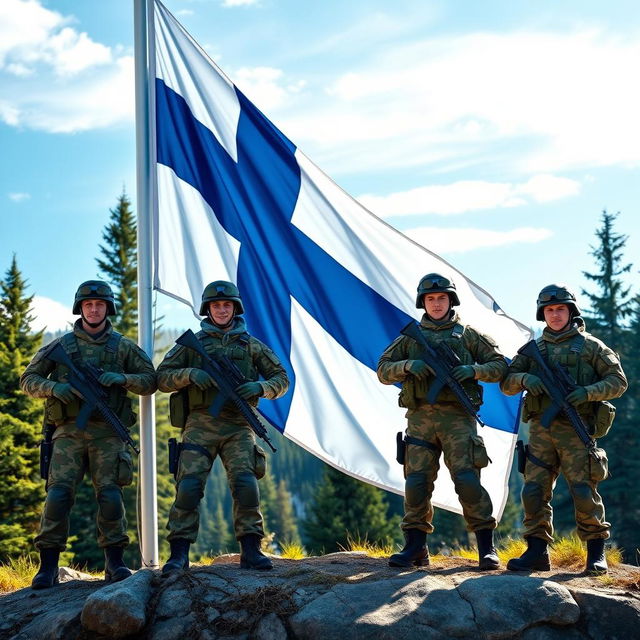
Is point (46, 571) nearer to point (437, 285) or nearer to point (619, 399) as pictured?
point (437, 285)

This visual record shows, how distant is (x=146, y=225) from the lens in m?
7.88

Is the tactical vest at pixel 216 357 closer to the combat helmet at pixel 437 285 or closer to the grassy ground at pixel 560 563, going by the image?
the combat helmet at pixel 437 285

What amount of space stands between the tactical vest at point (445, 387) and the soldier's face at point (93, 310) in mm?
2722

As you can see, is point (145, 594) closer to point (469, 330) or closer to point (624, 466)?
point (469, 330)

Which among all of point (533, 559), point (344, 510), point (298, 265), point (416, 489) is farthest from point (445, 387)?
point (344, 510)

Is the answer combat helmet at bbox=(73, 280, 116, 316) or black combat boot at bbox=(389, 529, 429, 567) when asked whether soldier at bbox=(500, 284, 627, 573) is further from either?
combat helmet at bbox=(73, 280, 116, 316)

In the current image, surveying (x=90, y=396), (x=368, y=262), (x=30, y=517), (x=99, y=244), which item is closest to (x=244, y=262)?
(x=368, y=262)

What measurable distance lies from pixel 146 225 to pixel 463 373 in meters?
3.34

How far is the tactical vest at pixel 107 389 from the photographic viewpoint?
22.4 ft

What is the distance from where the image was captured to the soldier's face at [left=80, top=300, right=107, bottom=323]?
7137 mm

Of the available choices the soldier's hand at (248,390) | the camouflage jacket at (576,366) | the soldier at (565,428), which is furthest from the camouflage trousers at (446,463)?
the soldier's hand at (248,390)

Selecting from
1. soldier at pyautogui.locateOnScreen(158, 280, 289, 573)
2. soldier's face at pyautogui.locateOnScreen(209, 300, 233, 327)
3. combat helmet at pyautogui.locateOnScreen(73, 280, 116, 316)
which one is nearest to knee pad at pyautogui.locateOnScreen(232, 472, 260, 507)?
soldier at pyautogui.locateOnScreen(158, 280, 289, 573)

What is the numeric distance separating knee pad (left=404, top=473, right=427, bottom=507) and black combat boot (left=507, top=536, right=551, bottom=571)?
35.7 inches

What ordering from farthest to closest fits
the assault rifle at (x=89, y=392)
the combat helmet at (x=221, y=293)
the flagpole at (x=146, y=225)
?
the flagpole at (x=146, y=225) → the combat helmet at (x=221, y=293) → the assault rifle at (x=89, y=392)
